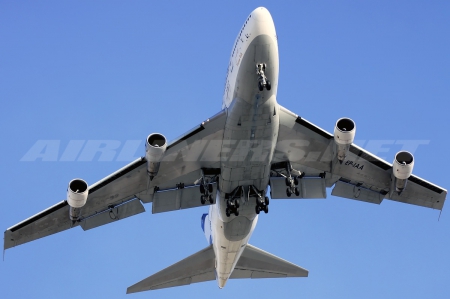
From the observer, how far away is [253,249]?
40.1 metres

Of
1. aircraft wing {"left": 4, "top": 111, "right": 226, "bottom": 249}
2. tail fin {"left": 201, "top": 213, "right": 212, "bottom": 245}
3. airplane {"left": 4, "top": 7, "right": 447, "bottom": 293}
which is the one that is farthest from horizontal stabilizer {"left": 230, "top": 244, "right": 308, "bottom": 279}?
aircraft wing {"left": 4, "top": 111, "right": 226, "bottom": 249}

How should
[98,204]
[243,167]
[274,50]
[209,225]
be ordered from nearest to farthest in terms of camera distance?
[274,50] → [243,167] → [98,204] → [209,225]

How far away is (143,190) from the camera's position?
3506 centimetres

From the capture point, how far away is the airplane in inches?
1200

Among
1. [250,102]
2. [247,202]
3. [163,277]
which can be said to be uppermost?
[250,102]

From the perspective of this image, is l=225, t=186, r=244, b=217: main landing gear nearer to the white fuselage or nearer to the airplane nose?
the white fuselage

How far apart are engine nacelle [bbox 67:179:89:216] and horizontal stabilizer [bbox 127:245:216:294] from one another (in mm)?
8175

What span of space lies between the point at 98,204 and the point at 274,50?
11906 mm

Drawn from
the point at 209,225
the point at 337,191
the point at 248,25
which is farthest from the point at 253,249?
the point at 248,25

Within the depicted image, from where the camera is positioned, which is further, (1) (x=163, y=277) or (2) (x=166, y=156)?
(1) (x=163, y=277)

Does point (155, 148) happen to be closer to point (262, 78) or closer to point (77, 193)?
point (77, 193)

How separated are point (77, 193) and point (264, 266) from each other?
12970mm

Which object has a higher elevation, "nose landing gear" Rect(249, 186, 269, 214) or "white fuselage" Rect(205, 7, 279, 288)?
"white fuselage" Rect(205, 7, 279, 288)

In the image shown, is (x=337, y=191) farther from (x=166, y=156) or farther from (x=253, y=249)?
(x=166, y=156)
